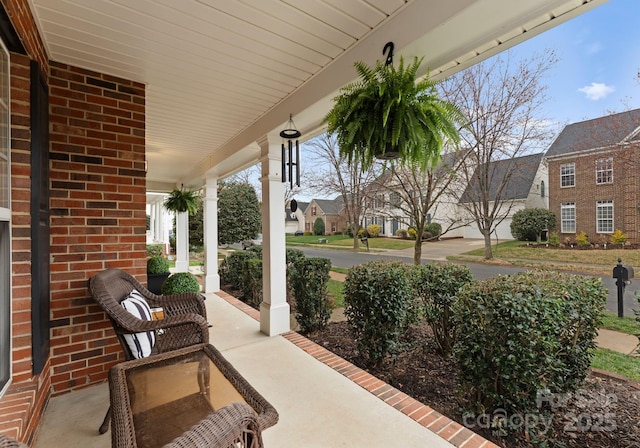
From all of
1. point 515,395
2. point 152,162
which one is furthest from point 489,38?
point 152,162

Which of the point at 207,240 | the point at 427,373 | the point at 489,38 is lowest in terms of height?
the point at 427,373

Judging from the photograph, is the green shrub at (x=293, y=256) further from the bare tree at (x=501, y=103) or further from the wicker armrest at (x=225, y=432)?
the wicker armrest at (x=225, y=432)

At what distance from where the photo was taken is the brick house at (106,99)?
1643 mm

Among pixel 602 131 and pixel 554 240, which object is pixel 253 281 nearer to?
pixel 602 131

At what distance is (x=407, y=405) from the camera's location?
206cm

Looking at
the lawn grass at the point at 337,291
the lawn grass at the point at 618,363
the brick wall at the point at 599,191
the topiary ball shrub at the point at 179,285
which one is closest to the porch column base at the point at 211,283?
the topiary ball shrub at the point at 179,285

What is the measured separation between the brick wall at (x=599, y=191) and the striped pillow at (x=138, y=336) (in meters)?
6.80

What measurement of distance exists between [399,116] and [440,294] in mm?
2213

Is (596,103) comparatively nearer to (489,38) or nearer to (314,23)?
(489,38)

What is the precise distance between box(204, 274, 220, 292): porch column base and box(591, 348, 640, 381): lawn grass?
5.85 meters

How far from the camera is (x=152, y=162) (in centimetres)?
582

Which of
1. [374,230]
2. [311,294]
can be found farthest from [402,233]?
[311,294]

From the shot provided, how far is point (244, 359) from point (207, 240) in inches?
143

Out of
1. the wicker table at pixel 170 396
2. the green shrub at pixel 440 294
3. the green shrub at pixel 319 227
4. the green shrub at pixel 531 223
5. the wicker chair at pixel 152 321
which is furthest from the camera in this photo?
the green shrub at pixel 319 227
